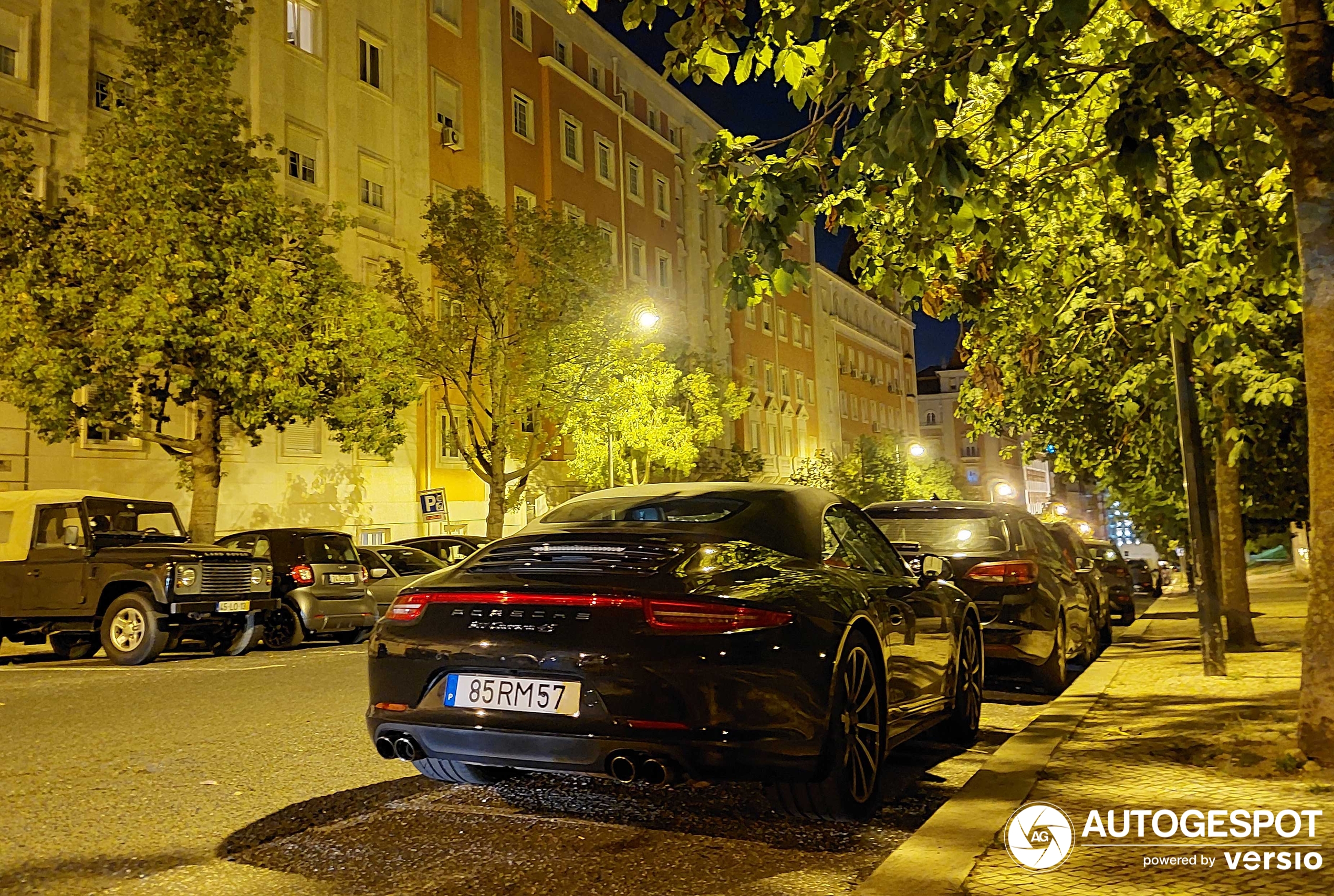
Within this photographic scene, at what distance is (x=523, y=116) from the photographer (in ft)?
135

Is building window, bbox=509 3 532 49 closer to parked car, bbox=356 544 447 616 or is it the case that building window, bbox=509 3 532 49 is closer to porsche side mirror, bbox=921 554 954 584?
parked car, bbox=356 544 447 616

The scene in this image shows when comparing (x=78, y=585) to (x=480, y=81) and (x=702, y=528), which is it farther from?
(x=480, y=81)

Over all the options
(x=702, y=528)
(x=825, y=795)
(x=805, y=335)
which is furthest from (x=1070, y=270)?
(x=805, y=335)

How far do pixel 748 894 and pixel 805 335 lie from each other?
219ft

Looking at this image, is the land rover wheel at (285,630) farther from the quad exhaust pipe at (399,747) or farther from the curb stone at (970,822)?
the quad exhaust pipe at (399,747)

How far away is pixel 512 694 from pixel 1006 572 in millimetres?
6189

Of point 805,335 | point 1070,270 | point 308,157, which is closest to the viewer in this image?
point 1070,270

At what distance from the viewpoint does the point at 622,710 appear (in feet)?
14.2

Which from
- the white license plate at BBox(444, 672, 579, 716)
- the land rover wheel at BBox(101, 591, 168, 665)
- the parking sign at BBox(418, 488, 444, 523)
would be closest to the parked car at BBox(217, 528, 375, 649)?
the land rover wheel at BBox(101, 591, 168, 665)

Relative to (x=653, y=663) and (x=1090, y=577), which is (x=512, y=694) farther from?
(x=1090, y=577)

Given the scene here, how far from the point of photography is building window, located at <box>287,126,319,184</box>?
29750mm

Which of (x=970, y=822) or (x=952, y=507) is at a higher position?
(x=952, y=507)

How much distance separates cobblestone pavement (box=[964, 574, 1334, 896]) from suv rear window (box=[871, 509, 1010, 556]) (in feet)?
5.23

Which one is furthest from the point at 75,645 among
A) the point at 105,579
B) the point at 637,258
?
the point at 637,258
